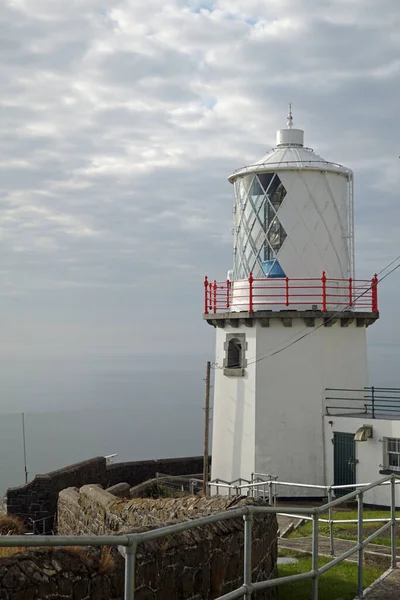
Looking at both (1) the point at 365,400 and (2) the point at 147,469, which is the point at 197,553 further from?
(2) the point at 147,469

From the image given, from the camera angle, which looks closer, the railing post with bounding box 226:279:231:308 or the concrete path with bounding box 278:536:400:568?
the concrete path with bounding box 278:536:400:568

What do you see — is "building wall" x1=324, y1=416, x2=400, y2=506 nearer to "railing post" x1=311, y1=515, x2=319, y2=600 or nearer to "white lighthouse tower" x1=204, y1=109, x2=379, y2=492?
"white lighthouse tower" x1=204, y1=109, x2=379, y2=492

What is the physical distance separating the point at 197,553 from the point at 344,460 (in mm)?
12794

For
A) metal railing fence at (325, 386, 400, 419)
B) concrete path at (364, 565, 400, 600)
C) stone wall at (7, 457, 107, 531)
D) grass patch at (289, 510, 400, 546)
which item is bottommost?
stone wall at (7, 457, 107, 531)

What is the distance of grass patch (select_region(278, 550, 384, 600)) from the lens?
8.30m

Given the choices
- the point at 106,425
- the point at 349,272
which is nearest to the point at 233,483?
the point at 349,272

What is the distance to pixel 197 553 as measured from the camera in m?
6.99

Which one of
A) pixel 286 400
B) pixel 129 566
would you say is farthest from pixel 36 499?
pixel 129 566

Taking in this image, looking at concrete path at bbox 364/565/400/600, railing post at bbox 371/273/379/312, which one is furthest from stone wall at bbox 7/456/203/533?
concrete path at bbox 364/565/400/600

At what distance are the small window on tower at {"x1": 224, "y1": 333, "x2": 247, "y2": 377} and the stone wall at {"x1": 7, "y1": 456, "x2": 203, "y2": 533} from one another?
5558 mm

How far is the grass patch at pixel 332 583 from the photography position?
8305 mm

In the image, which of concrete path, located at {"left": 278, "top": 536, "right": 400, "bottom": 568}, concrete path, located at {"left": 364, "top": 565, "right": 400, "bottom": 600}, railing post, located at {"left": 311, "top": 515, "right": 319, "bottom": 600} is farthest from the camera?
concrete path, located at {"left": 278, "top": 536, "right": 400, "bottom": 568}

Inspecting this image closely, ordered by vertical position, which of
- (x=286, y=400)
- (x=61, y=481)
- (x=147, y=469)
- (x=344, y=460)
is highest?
(x=286, y=400)

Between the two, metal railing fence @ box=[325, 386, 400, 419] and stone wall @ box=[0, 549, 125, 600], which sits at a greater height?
metal railing fence @ box=[325, 386, 400, 419]
